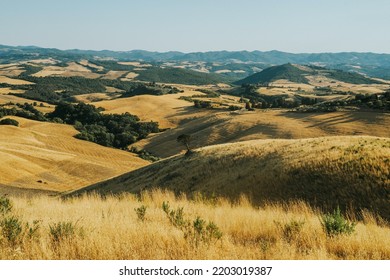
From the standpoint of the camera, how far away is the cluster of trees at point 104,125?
120 m

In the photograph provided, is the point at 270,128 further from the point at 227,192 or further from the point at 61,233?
the point at 61,233

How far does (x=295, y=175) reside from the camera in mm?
22750

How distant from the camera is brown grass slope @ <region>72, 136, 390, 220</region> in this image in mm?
18859

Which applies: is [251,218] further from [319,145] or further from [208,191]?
[319,145]

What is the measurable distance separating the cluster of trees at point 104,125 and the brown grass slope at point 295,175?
85.7 metres

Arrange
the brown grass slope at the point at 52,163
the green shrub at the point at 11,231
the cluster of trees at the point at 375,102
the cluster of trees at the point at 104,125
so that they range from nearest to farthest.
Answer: the green shrub at the point at 11,231, the brown grass slope at the point at 52,163, the cluster of trees at the point at 375,102, the cluster of trees at the point at 104,125

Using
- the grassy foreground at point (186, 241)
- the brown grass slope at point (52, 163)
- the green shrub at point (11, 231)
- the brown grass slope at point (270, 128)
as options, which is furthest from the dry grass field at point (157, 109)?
the green shrub at point (11, 231)

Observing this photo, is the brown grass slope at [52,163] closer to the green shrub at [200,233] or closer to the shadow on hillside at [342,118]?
the green shrub at [200,233]

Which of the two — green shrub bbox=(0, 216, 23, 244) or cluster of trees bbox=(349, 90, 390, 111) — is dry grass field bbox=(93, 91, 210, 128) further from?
green shrub bbox=(0, 216, 23, 244)

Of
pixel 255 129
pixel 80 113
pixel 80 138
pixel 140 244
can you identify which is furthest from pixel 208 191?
pixel 80 113

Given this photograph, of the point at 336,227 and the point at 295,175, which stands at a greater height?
the point at 336,227

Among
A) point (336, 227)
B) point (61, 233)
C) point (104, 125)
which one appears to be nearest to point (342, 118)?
point (104, 125)

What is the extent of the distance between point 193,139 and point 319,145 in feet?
254

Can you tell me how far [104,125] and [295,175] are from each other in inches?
5152
